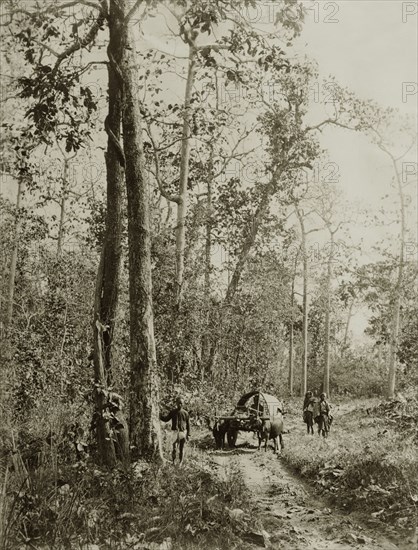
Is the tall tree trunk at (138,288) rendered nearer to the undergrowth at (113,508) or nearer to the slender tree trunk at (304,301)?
the undergrowth at (113,508)

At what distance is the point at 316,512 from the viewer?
29.5 ft

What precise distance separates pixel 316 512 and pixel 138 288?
471 centimetres

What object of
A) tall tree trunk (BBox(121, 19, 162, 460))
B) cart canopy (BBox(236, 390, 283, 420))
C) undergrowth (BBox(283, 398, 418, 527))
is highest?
tall tree trunk (BBox(121, 19, 162, 460))

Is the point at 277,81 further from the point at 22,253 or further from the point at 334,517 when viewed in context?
the point at 22,253

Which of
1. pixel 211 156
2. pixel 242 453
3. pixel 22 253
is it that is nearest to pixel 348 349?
pixel 22 253

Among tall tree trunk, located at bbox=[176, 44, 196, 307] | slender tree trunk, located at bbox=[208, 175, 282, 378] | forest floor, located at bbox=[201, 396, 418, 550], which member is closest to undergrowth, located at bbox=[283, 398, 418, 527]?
forest floor, located at bbox=[201, 396, 418, 550]

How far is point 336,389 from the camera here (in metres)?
44.9

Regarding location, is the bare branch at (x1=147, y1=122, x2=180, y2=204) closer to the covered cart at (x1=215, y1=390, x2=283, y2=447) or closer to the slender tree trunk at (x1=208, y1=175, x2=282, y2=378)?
the slender tree trunk at (x1=208, y1=175, x2=282, y2=378)

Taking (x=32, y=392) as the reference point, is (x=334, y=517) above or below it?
below

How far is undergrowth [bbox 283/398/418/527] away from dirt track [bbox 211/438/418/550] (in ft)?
1.08

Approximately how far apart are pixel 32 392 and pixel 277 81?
49.1ft

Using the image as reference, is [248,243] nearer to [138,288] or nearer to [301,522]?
[138,288]

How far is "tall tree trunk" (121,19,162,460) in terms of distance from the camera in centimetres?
970

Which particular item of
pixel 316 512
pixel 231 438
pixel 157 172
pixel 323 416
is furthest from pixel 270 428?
pixel 157 172
